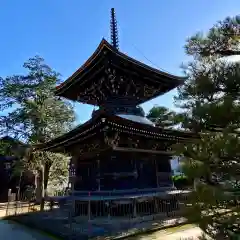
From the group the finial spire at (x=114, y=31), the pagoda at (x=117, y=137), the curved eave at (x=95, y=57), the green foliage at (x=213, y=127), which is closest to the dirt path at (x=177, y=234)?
Result: the pagoda at (x=117, y=137)

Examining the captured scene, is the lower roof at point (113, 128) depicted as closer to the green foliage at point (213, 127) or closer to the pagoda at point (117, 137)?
the pagoda at point (117, 137)

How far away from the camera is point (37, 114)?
Result: 61.2ft

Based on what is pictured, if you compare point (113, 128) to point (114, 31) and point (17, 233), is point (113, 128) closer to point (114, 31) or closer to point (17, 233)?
point (17, 233)

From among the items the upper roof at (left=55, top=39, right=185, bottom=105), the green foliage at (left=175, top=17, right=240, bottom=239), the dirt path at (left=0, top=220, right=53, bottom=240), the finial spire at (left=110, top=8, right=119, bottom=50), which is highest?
the finial spire at (left=110, top=8, right=119, bottom=50)

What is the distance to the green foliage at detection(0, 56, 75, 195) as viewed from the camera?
1888cm

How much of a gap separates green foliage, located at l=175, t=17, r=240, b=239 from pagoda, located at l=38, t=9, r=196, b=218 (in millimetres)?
4488

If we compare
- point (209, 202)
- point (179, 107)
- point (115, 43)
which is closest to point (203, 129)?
point (179, 107)

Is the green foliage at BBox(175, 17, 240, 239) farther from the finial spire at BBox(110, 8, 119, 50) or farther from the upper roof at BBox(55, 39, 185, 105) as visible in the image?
the finial spire at BBox(110, 8, 119, 50)

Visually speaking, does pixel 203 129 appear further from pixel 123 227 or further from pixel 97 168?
pixel 97 168

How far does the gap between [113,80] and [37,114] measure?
25.7ft

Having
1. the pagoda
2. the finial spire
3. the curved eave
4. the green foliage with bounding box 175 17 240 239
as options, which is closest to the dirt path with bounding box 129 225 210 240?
the pagoda

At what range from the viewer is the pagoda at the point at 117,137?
11282mm

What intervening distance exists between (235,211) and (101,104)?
10005 millimetres

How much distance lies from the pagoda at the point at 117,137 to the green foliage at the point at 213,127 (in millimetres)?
4488
